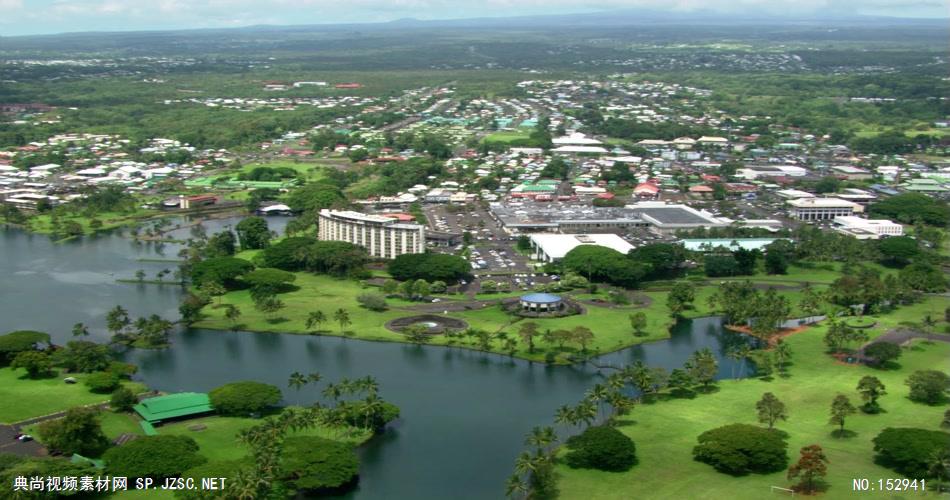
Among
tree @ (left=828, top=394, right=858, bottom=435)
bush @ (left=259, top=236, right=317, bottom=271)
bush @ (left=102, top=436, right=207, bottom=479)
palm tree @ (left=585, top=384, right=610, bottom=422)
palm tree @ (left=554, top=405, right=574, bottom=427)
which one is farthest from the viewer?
bush @ (left=259, top=236, right=317, bottom=271)

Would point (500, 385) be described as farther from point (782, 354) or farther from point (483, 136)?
point (483, 136)

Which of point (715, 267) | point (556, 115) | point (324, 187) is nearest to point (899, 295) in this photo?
point (715, 267)

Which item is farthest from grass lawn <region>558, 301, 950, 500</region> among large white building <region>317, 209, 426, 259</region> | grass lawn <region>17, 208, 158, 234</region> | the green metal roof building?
grass lawn <region>17, 208, 158, 234</region>

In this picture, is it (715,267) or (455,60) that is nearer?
(715,267)

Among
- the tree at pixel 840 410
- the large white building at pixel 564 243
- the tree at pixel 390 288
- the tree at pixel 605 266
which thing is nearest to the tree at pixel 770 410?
the tree at pixel 840 410

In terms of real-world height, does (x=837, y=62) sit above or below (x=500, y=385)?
above

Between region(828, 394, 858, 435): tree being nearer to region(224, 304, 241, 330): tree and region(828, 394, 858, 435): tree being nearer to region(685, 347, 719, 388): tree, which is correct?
region(685, 347, 719, 388): tree

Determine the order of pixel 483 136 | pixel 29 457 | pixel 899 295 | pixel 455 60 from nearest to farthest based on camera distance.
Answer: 1. pixel 29 457
2. pixel 899 295
3. pixel 483 136
4. pixel 455 60
